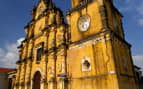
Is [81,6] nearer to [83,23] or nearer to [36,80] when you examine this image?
[83,23]

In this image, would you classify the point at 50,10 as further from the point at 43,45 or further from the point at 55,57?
the point at 55,57

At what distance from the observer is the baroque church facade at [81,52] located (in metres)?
8.27

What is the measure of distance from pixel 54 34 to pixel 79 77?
6262 mm

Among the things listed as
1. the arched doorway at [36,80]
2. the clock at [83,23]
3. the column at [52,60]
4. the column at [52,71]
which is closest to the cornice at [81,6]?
the clock at [83,23]

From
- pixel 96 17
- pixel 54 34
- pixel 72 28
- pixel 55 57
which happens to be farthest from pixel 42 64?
pixel 96 17

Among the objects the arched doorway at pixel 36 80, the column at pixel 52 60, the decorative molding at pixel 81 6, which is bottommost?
the arched doorway at pixel 36 80

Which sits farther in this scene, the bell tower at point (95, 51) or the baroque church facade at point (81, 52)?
the baroque church facade at point (81, 52)

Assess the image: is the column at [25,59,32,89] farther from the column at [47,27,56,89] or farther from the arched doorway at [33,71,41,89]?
the column at [47,27,56,89]

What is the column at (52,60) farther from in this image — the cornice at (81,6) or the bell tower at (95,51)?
the cornice at (81,6)

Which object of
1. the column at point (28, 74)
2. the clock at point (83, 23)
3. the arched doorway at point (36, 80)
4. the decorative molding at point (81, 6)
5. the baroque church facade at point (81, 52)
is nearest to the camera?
the baroque church facade at point (81, 52)

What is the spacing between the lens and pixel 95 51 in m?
8.88

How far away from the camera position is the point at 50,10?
52.1ft

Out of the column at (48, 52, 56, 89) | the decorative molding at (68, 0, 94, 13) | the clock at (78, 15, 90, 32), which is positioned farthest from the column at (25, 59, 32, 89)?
the decorative molding at (68, 0, 94, 13)

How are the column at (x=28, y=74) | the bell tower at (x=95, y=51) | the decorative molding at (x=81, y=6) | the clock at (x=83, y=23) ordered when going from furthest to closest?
the column at (x=28, y=74)
the decorative molding at (x=81, y=6)
the clock at (x=83, y=23)
the bell tower at (x=95, y=51)
